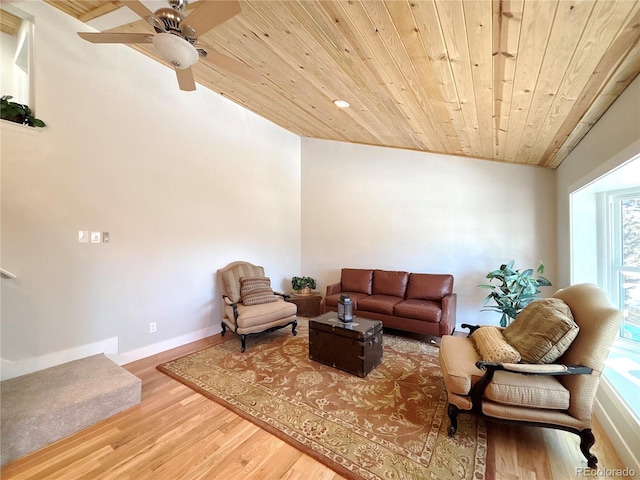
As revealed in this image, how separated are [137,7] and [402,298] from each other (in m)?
4.22

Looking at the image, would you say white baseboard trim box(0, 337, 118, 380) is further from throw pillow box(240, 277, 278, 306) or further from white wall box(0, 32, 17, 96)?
white wall box(0, 32, 17, 96)

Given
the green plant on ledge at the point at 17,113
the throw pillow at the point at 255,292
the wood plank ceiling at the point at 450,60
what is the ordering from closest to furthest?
the wood plank ceiling at the point at 450,60, the green plant on ledge at the point at 17,113, the throw pillow at the point at 255,292

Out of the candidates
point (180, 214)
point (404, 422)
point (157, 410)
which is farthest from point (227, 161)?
point (404, 422)

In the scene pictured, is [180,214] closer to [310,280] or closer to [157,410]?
[157,410]

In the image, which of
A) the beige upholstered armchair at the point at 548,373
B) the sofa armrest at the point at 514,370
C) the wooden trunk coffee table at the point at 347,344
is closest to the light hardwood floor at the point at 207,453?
the beige upholstered armchair at the point at 548,373

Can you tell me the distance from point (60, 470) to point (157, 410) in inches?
24.3

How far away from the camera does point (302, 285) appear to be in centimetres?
508

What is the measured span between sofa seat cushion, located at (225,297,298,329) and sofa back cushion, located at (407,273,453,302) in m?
1.87

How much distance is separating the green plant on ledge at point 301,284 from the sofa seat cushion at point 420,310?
187 cm

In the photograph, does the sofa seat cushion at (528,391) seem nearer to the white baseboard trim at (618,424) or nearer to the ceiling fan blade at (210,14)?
the white baseboard trim at (618,424)

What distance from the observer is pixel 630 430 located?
1743 millimetres

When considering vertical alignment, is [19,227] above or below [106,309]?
above

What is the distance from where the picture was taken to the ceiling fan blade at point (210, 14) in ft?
5.07

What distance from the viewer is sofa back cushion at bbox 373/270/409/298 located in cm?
432
